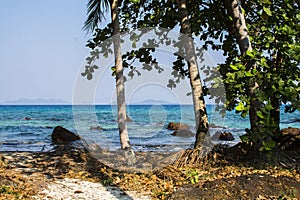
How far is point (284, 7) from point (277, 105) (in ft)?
6.97

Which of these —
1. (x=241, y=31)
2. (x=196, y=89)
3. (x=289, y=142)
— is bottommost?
(x=289, y=142)

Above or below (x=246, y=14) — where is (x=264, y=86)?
below

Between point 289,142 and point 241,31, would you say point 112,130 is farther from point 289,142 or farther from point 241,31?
point 241,31

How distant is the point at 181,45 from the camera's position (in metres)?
9.38

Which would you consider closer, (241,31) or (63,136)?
(241,31)

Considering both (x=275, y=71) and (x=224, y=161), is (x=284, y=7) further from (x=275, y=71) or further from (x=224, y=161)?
(x=224, y=161)

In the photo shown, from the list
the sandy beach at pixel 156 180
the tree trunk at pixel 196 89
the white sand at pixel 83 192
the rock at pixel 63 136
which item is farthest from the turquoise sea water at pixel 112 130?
the white sand at pixel 83 192

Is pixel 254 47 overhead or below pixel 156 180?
overhead

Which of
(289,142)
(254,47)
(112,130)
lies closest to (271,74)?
(254,47)

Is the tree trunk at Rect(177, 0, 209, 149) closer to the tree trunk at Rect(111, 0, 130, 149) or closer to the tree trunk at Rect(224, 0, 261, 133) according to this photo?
the tree trunk at Rect(224, 0, 261, 133)

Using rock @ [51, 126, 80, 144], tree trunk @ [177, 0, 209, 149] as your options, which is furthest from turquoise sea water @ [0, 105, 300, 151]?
tree trunk @ [177, 0, 209, 149]

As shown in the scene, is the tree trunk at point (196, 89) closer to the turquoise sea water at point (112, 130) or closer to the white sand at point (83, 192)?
the turquoise sea water at point (112, 130)

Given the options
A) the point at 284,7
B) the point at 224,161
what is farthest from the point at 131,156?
the point at 284,7

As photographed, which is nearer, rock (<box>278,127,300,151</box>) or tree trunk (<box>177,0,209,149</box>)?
tree trunk (<box>177,0,209,149</box>)
